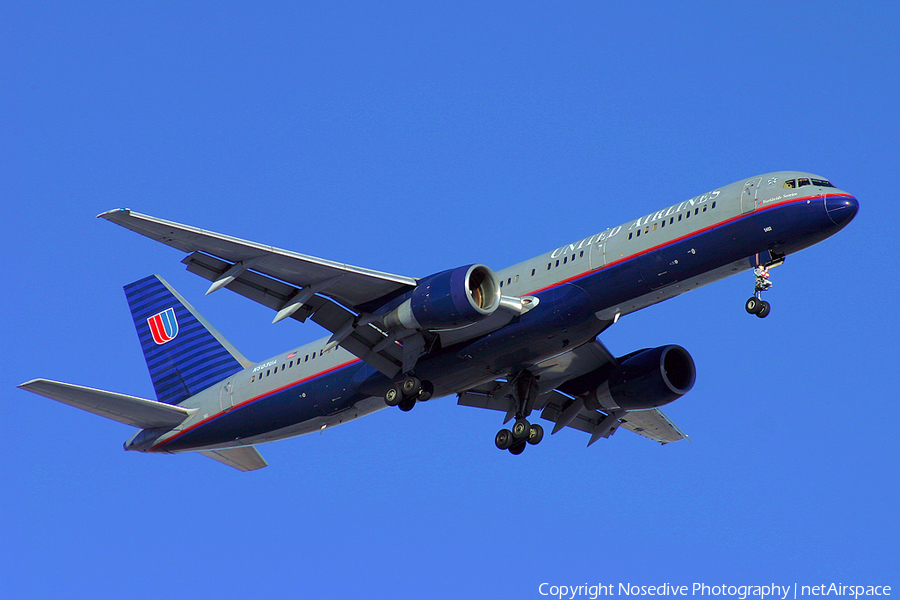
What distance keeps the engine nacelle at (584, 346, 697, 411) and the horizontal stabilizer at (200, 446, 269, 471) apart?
11561 millimetres

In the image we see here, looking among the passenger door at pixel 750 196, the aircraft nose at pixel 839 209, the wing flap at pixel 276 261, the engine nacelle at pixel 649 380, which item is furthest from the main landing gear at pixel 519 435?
the aircraft nose at pixel 839 209

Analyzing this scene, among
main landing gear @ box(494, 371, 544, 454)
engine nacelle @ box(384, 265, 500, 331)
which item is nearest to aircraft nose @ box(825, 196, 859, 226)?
engine nacelle @ box(384, 265, 500, 331)

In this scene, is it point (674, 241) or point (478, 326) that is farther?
point (478, 326)

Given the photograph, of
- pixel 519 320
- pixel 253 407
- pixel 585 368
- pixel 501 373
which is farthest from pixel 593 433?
pixel 253 407

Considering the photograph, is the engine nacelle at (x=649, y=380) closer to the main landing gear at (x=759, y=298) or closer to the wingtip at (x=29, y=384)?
the main landing gear at (x=759, y=298)

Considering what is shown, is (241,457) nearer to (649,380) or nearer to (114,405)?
(114,405)

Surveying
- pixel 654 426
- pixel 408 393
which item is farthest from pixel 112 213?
pixel 654 426

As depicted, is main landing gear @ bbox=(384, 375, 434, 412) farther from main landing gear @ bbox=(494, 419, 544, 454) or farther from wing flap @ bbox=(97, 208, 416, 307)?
main landing gear @ bbox=(494, 419, 544, 454)

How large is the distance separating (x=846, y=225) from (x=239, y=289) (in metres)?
15.3

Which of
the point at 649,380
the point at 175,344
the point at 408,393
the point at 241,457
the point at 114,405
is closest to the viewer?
the point at 408,393

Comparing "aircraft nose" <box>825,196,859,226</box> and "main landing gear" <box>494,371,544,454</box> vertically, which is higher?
"aircraft nose" <box>825,196,859,226</box>

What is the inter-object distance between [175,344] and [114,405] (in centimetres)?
521

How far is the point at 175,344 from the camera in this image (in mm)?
37719

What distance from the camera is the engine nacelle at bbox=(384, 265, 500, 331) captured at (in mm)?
27109
